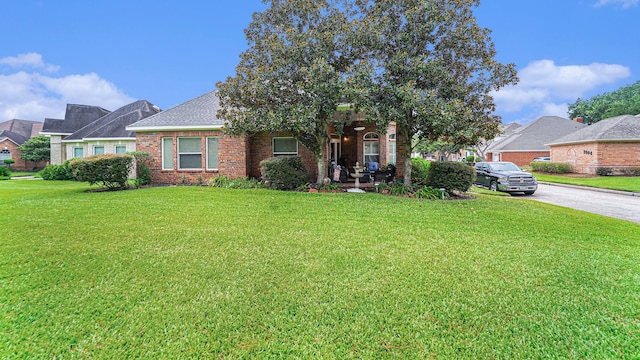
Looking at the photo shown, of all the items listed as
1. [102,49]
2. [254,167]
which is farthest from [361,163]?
[102,49]

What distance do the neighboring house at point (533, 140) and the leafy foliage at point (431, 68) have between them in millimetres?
31149

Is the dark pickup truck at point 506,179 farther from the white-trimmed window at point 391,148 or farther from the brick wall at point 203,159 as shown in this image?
the brick wall at point 203,159

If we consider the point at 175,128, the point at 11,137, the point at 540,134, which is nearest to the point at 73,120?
the point at 11,137

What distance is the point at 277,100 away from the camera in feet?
35.2

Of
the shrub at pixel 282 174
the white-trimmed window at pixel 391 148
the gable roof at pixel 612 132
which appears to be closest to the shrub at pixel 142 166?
the shrub at pixel 282 174

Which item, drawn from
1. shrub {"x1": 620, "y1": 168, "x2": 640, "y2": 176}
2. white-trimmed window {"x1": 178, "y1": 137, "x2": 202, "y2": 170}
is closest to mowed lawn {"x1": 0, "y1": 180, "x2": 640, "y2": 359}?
white-trimmed window {"x1": 178, "y1": 137, "x2": 202, "y2": 170}

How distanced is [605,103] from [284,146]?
59466 mm

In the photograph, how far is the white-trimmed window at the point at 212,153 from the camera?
44.6ft

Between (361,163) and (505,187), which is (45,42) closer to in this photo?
(361,163)

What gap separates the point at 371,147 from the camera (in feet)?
53.9

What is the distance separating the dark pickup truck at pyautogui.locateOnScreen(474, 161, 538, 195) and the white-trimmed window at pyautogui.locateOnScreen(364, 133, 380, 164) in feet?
19.6

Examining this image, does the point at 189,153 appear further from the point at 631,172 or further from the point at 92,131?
the point at 631,172

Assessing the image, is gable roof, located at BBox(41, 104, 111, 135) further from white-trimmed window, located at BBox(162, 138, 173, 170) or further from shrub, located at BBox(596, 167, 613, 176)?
shrub, located at BBox(596, 167, 613, 176)

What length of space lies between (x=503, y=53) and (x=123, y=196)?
1419 cm
